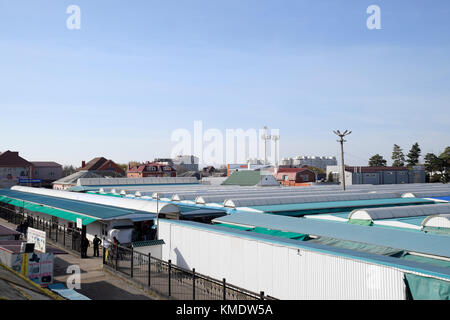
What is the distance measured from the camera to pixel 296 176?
77312mm

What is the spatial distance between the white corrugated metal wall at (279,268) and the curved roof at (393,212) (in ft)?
27.0

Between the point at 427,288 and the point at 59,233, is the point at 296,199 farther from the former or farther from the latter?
the point at 427,288

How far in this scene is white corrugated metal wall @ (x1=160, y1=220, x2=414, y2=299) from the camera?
1036 centimetres

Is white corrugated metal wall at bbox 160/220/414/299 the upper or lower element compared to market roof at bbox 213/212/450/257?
lower

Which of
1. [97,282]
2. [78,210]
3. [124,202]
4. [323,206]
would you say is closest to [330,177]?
[323,206]

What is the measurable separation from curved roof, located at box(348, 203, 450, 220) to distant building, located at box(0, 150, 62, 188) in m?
75.5

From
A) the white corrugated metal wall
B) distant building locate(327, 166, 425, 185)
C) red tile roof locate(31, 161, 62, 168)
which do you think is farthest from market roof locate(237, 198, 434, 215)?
red tile roof locate(31, 161, 62, 168)

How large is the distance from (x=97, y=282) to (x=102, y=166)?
8362 centimetres

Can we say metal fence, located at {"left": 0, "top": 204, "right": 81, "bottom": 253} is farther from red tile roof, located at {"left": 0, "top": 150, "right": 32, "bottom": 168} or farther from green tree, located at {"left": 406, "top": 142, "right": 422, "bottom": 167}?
green tree, located at {"left": 406, "top": 142, "right": 422, "bottom": 167}

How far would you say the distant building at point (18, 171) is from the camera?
82656 mm

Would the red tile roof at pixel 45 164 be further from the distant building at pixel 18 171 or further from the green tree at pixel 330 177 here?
the green tree at pixel 330 177

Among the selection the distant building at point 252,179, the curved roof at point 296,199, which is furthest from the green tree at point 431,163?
the curved roof at point 296,199
